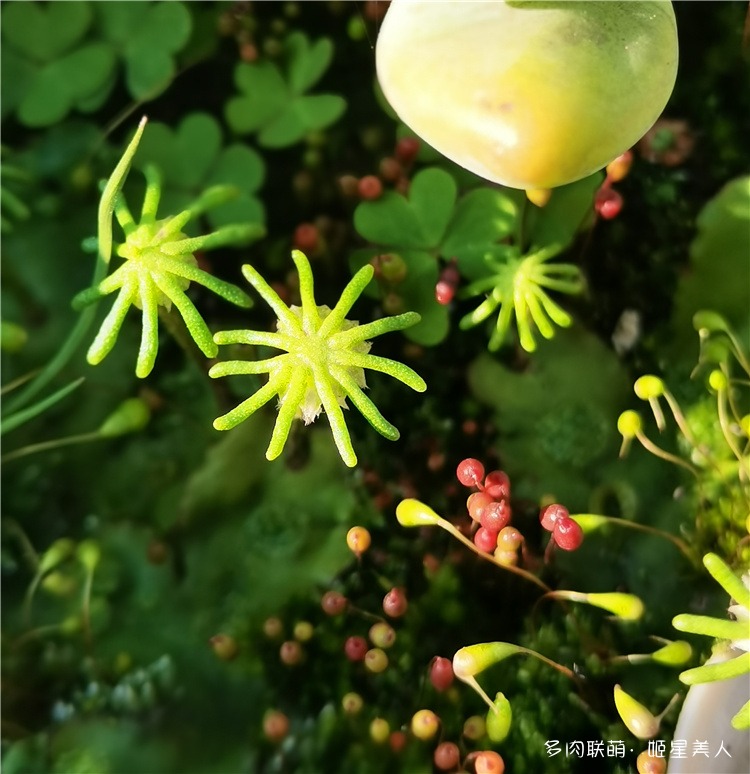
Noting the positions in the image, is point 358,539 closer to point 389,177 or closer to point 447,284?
point 447,284

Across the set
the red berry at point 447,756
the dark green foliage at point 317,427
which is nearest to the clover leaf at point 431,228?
Result: the dark green foliage at point 317,427

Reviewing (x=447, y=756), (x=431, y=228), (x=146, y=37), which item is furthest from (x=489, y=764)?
(x=146, y=37)

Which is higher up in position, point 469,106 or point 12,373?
point 469,106

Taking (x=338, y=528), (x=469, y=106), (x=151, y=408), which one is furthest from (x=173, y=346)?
(x=469, y=106)

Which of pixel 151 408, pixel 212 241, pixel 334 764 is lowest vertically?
pixel 334 764

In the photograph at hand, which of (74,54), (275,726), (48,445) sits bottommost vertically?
(275,726)

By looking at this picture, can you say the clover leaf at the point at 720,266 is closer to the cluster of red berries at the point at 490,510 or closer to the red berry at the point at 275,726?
the cluster of red berries at the point at 490,510

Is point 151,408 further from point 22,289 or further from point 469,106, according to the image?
point 469,106
